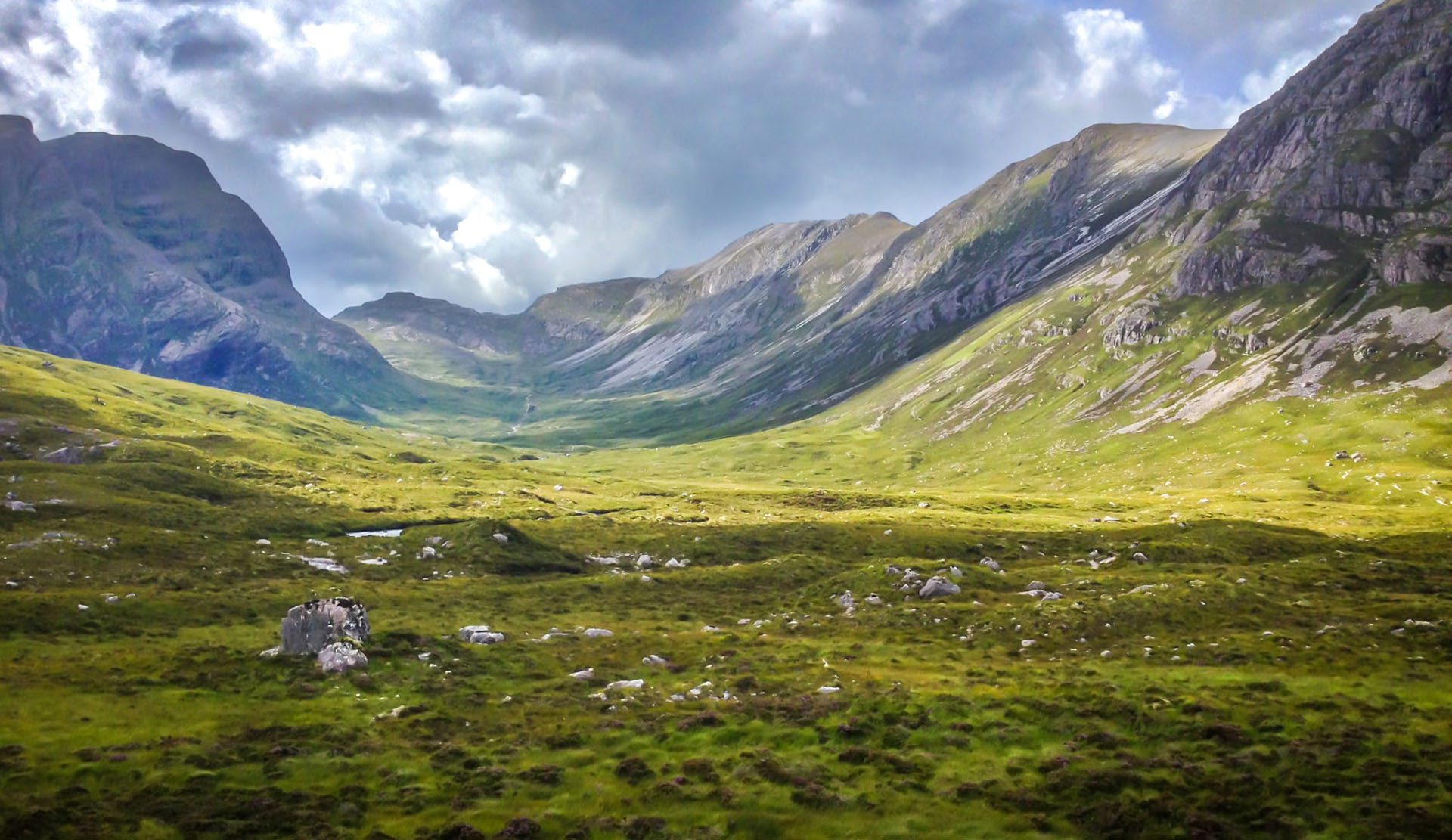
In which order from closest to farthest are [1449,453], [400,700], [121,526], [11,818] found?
1. [11,818]
2. [400,700]
3. [121,526]
4. [1449,453]

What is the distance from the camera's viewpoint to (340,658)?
4522 centimetres

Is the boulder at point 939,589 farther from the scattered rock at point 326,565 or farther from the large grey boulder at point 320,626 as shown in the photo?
the scattered rock at point 326,565

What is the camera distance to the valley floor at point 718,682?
28594mm

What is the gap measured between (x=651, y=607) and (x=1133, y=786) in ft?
151

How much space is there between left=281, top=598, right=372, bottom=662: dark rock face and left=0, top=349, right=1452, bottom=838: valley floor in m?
1.31

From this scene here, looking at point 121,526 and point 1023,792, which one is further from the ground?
point 121,526

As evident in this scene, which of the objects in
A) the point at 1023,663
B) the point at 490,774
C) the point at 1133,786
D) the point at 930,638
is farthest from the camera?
the point at 930,638

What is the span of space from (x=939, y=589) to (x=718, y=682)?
29.0 meters

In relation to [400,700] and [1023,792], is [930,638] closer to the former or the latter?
[1023,792]

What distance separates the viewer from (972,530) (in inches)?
3935

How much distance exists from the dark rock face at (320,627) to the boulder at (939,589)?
44.1 metres

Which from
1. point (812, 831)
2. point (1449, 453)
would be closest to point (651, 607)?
point (812, 831)

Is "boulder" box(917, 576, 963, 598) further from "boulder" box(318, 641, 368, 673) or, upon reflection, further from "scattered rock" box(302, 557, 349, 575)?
"scattered rock" box(302, 557, 349, 575)

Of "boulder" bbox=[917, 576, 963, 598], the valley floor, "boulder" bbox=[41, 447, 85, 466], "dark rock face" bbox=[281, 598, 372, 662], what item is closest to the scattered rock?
the valley floor
